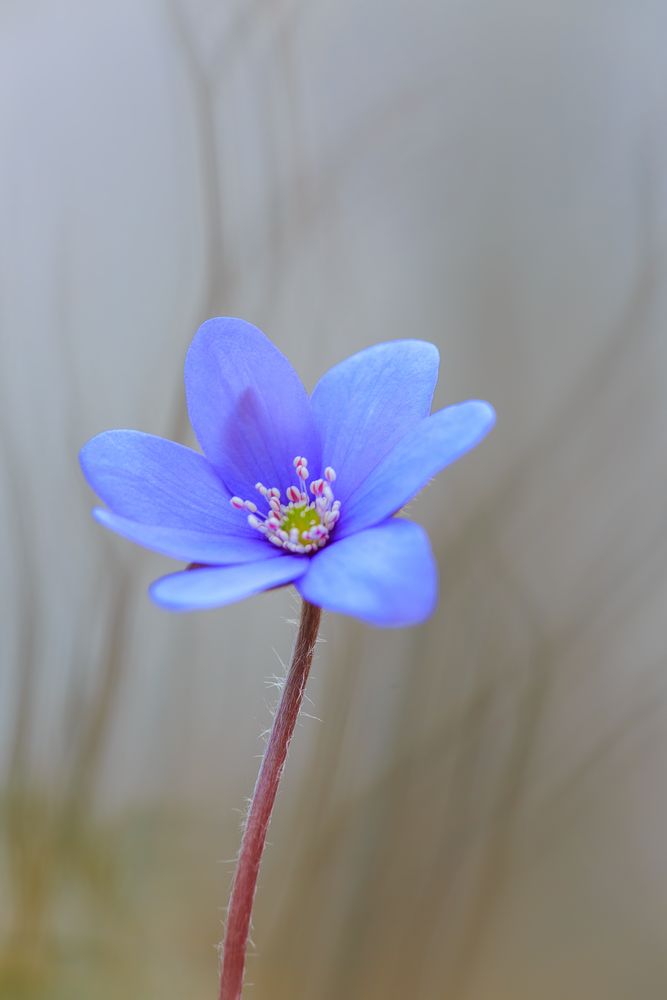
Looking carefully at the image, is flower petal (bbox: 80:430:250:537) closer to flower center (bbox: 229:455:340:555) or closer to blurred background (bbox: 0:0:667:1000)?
flower center (bbox: 229:455:340:555)

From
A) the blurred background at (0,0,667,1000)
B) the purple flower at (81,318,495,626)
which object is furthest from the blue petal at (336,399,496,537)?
the blurred background at (0,0,667,1000)

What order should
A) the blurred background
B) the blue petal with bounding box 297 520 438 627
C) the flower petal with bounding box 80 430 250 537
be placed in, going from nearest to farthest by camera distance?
the blue petal with bounding box 297 520 438 627, the flower petal with bounding box 80 430 250 537, the blurred background

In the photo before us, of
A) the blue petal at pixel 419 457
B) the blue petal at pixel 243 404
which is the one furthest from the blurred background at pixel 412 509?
the blue petal at pixel 419 457

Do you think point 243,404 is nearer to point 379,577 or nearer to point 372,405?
point 372,405

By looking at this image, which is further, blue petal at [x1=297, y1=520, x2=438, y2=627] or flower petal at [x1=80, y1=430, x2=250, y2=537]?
flower petal at [x1=80, y1=430, x2=250, y2=537]

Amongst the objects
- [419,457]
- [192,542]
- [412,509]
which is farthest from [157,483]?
[412,509]

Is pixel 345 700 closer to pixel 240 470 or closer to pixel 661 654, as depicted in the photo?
pixel 661 654

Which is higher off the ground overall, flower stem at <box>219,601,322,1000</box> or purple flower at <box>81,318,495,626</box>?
purple flower at <box>81,318,495,626</box>
